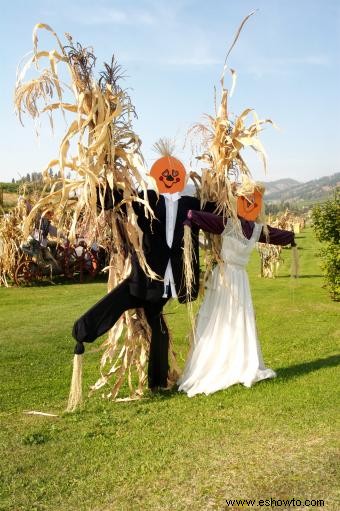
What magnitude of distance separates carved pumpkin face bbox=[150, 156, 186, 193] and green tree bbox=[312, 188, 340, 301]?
760 centimetres

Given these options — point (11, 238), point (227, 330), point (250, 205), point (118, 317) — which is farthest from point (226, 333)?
point (11, 238)

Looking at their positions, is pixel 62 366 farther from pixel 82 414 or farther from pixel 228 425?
pixel 228 425

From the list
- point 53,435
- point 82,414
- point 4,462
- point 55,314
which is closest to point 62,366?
point 82,414

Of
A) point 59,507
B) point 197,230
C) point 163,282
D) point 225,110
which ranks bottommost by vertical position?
point 59,507

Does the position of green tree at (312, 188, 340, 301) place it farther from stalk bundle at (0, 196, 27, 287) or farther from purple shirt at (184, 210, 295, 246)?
stalk bundle at (0, 196, 27, 287)

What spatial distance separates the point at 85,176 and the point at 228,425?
8.19ft

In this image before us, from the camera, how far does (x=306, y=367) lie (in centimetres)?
675

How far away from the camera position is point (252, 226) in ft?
19.5

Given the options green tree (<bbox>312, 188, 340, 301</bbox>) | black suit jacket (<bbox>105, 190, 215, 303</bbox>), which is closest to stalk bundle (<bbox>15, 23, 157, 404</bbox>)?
black suit jacket (<bbox>105, 190, 215, 303</bbox>)

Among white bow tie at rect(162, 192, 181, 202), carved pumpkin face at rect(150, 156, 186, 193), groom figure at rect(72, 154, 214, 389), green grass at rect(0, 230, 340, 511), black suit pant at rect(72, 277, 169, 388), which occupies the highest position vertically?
carved pumpkin face at rect(150, 156, 186, 193)

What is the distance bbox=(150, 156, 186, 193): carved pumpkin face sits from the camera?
17.4 ft

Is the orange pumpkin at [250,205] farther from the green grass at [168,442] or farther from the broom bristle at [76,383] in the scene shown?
the broom bristle at [76,383]

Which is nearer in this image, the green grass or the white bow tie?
the green grass

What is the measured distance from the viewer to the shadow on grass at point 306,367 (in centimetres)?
636
